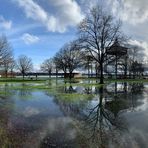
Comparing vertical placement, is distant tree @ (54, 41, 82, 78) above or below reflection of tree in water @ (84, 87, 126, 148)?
above

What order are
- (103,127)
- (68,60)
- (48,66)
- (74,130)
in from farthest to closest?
1. (48,66)
2. (68,60)
3. (103,127)
4. (74,130)

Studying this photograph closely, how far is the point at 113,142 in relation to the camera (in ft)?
24.4

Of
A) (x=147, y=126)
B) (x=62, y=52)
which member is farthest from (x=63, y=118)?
(x=62, y=52)

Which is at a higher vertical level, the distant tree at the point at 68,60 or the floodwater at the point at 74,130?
the distant tree at the point at 68,60

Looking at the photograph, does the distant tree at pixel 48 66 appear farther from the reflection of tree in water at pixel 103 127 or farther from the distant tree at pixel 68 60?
the reflection of tree in water at pixel 103 127

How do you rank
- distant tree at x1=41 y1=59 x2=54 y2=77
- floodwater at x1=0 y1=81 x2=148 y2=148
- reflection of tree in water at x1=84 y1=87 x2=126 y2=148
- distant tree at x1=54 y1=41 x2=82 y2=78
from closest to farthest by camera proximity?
1. floodwater at x1=0 y1=81 x2=148 y2=148
2. reflection of tree in water at x1=84 y1=87 x2=126 y2=148
3. distant tree at x1=54 y1=41 x2=82 y2=78
4. distant tree at x1=41 y1=59 x2=54 y2=77

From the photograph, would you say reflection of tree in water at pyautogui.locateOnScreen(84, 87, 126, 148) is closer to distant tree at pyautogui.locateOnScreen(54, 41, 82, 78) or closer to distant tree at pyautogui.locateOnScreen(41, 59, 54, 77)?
distant tree at pyautogui.locateOnScreen(54, 41, 82, 78)

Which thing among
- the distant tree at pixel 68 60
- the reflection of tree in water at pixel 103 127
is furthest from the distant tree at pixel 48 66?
the reflection of tree in water at pixel 103 127

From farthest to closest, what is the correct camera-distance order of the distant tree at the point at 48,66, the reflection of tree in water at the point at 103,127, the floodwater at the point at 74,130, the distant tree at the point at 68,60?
the distant tree at the point at 48,66 < the distant tree at the point at 68,60 < the reflection of tree in water at the point at 103,127 < the floodwater at the point at 74,130

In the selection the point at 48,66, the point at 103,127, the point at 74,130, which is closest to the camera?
the point at 74,130

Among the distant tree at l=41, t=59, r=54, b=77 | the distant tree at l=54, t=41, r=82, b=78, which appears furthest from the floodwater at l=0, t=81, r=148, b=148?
the distant tree at l=41, t=59, r=54, b=77

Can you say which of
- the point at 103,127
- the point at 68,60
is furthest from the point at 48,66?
the point at 103,127

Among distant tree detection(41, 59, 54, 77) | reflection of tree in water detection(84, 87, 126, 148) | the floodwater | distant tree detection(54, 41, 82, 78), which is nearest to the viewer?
the floodwater

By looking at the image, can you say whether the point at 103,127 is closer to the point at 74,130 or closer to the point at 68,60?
the point at 74,130
